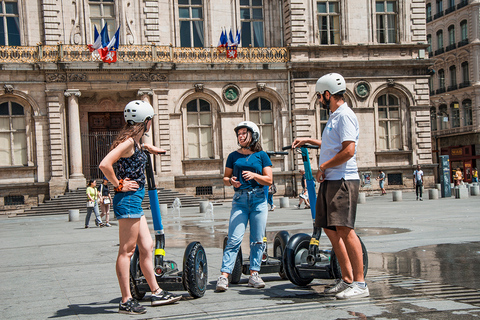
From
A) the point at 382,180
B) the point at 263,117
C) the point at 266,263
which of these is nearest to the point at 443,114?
the point at 382,180

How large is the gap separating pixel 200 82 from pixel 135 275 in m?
27.1

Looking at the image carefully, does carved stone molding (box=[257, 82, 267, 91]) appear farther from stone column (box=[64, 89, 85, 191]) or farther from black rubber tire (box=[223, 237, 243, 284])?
black rubber tire (box=[223, 237, 243, 284])

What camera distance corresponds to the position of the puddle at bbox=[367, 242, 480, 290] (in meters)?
7.23

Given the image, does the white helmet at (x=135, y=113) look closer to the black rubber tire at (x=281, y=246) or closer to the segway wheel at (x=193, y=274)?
the segway wheel at (x=193, y=274)

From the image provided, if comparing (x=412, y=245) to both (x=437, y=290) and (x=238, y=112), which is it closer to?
(x=437, y=290)

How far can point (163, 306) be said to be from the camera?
6.24 metres

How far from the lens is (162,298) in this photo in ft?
20.3

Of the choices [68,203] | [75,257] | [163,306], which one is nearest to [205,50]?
[68,203]

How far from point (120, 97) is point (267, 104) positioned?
27.7ft

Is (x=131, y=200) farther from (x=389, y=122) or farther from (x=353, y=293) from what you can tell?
(x=389, y=122)

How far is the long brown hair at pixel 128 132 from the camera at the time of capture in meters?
6.05

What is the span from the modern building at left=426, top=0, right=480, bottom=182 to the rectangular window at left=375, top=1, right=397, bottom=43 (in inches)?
838

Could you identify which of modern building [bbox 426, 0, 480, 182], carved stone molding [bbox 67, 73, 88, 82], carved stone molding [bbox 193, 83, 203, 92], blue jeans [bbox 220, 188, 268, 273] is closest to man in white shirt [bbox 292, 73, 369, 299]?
blue jeans [bbox 220, 188, 268, 273]

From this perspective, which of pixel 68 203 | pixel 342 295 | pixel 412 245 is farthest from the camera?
pixel 68 203
